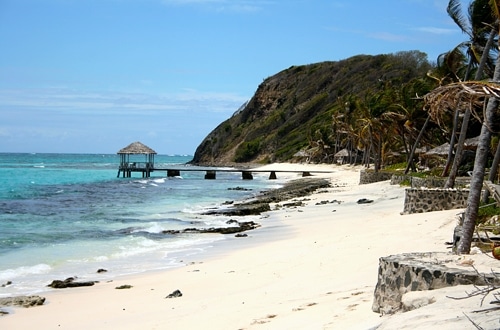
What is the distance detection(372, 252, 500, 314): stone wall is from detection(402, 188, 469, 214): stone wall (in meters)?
11.1

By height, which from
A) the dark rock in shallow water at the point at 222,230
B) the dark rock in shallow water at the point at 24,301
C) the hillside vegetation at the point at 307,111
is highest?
the hillside vegetation at the point at 307,111

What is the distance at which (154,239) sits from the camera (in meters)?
19.5

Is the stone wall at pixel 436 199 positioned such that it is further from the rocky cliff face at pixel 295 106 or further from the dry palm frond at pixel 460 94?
the rocky cliff face at pixel 295 106

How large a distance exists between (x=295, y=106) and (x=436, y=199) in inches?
4373

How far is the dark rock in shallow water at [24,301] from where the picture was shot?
35.2ft

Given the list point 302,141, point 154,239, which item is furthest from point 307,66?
point 154,239

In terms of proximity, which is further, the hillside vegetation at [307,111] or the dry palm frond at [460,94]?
the hillside vegetation at [307,111]

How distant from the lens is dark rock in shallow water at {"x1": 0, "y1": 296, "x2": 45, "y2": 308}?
423 inches

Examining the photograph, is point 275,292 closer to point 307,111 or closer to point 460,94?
point 460,94

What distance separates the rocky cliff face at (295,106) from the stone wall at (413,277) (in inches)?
3352

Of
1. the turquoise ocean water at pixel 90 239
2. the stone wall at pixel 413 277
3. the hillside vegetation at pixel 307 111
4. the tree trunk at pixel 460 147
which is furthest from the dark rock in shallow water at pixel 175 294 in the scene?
the hillside vegetation at pixel 307 111

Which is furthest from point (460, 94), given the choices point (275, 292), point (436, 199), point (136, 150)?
point (136, 150)

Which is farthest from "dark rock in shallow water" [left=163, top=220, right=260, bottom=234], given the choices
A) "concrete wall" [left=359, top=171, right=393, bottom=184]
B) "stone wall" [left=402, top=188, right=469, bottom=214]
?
"concrete wall" [left=359, top=171, right=393, bottom=184]

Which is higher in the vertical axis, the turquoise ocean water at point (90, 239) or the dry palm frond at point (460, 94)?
the dry palm frond at point (460, 94)
